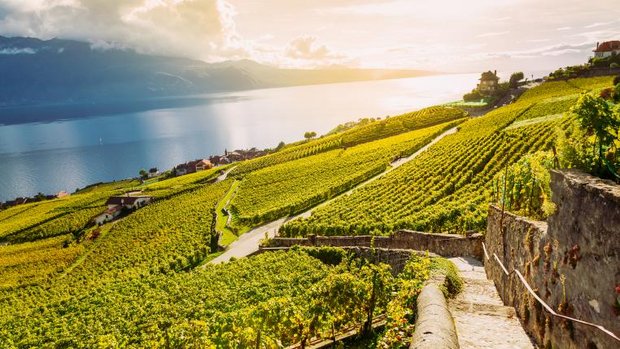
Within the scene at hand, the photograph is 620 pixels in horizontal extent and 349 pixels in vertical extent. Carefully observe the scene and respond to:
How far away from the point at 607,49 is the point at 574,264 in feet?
390

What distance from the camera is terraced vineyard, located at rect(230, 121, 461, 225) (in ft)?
170

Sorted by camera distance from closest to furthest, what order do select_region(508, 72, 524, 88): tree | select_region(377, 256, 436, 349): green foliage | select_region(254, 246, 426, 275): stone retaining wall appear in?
select_region(377, 256, 436, 349): green foliage < select_region(254, 246, 426, 275): stone retaining wall < select_region(508, 72, 524, 88): tree

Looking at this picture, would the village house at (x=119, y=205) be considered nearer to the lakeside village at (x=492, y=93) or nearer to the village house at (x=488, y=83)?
the lakeside village at (x=492, y=93)

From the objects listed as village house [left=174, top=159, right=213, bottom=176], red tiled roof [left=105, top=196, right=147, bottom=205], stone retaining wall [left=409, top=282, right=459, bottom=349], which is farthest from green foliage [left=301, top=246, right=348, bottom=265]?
village house [left=174, top=159, right=213, bottom=176]

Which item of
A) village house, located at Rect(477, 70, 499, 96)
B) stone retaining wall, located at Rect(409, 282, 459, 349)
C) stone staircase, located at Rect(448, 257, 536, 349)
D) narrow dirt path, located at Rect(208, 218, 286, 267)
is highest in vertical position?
village house, located at Rect(477, 70, 499, 96)

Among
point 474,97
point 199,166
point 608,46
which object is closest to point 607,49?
point 608,46

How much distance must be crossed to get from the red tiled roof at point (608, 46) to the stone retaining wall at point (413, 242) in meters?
101

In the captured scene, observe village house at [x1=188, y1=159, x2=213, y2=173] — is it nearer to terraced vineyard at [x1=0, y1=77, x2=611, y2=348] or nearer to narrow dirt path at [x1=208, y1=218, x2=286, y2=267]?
terraced vineyard at [x1=0, y1=77, x2=611, y2=348]

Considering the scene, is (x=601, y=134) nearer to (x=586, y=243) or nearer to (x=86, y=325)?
(x=586, y=243)

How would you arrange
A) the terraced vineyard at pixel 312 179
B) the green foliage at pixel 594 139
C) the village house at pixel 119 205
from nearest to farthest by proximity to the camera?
1. the green foliage at pixel 594 139
2. the terraced vineyard at pixel 312 179
3. the village house at pixel 119 205

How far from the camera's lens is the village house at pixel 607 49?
9762 cm

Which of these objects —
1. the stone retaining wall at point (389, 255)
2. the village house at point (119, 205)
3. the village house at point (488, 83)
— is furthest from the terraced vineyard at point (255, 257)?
the village house at point (488, 83)

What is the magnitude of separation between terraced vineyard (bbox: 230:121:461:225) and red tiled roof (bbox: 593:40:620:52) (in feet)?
161

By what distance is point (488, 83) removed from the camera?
116688 millimetres
